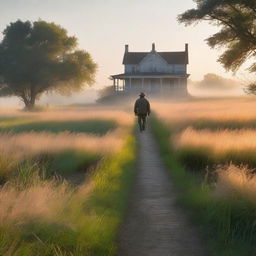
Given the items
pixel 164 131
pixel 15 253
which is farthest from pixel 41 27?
pixel 15 253

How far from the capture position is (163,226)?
776cm

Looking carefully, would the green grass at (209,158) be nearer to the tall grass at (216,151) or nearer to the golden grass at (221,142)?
the tall grass at (216,151)

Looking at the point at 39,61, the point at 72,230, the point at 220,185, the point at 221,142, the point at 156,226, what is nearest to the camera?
the point at 72,230

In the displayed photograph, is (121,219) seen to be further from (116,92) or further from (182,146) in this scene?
(116,92)

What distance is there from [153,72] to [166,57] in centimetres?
365

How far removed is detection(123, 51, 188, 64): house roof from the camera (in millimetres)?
74438

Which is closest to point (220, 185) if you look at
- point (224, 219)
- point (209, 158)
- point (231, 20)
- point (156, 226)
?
point (224, 219)

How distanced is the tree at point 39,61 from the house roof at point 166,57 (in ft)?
61.7

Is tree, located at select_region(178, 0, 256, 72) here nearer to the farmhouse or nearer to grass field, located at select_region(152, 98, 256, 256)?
grass field, located at select_region(152, 98, 256, 256)

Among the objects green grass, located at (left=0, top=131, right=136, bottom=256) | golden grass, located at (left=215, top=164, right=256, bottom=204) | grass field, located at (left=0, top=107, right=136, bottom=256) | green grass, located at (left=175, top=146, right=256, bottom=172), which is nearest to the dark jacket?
grass field, located at (left=0, top=107, right=136, bottom=256)

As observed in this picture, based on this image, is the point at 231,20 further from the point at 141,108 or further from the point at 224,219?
the point at 224,219

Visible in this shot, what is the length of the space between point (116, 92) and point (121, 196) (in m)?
62.9

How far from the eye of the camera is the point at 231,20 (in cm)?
2805

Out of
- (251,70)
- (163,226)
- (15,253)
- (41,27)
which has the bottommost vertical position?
(163,226)
